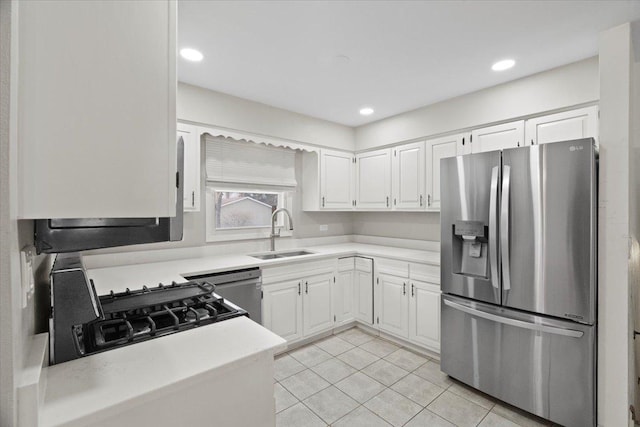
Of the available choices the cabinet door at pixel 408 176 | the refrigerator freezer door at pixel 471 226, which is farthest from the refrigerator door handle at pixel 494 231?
the cabinet door at pixel 408 176

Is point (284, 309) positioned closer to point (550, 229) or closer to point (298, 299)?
point (298, 299)

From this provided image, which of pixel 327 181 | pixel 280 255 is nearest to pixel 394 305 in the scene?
pixel 280 255

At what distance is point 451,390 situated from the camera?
2326 millimetres

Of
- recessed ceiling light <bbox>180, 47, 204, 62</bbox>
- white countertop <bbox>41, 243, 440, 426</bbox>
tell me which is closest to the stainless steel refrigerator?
white countertop <bbox>41, 243, 440, 426</bbox>

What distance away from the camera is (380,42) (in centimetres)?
207

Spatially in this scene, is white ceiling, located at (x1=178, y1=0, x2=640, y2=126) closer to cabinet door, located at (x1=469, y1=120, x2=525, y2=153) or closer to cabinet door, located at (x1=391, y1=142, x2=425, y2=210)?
cabinet door, located at (x1=469, y1=120, x2=525, y2=153)

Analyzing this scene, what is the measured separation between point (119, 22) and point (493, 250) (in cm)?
227

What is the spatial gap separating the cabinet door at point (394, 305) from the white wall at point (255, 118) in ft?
6.00

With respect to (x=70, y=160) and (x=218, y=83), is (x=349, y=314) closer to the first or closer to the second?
(x=218, y=83)

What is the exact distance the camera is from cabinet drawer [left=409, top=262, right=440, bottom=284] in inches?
108

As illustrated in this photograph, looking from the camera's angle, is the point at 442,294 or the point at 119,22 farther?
the point at 442,294

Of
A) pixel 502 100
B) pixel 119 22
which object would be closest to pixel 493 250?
pixel 502 100

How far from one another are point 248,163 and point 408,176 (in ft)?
5.88

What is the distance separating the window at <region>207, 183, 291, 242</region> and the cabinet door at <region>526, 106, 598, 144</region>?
252 centimetres
